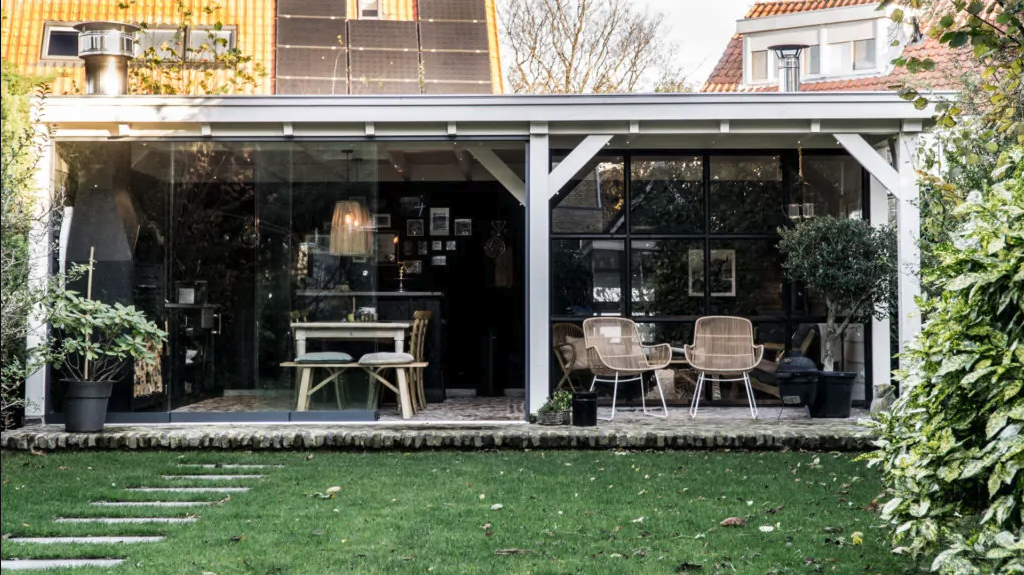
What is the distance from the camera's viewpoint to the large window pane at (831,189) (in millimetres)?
9781

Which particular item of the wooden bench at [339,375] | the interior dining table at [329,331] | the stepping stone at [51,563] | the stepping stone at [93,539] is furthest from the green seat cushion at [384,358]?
the stepping stone at [51,563]

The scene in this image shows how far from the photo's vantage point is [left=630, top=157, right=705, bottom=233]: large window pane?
9.85 metres

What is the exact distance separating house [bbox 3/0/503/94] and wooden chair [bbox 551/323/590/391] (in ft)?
16.2

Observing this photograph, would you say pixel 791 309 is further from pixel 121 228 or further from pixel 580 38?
pixel 580 38

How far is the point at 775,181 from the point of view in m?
9.83

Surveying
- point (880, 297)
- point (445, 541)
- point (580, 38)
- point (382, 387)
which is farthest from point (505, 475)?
point (580, 38)

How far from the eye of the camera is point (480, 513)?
532cm

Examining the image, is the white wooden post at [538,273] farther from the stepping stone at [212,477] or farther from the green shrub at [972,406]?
the green shrub at [972,406]

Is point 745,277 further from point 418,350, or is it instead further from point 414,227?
point 414,227

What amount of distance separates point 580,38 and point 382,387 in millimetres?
12088

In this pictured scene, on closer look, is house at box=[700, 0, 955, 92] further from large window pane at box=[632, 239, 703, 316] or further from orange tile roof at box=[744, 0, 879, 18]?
large window pane at box=[632, 239, 703, 316]

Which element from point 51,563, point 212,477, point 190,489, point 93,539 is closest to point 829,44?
point 212,477

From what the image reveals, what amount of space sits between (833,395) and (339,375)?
13.1 feet

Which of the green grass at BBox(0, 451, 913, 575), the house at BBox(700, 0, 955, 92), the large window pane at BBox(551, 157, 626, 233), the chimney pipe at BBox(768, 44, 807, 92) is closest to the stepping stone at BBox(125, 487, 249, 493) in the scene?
the green grass at BBox(0, 451, 913, 575)
